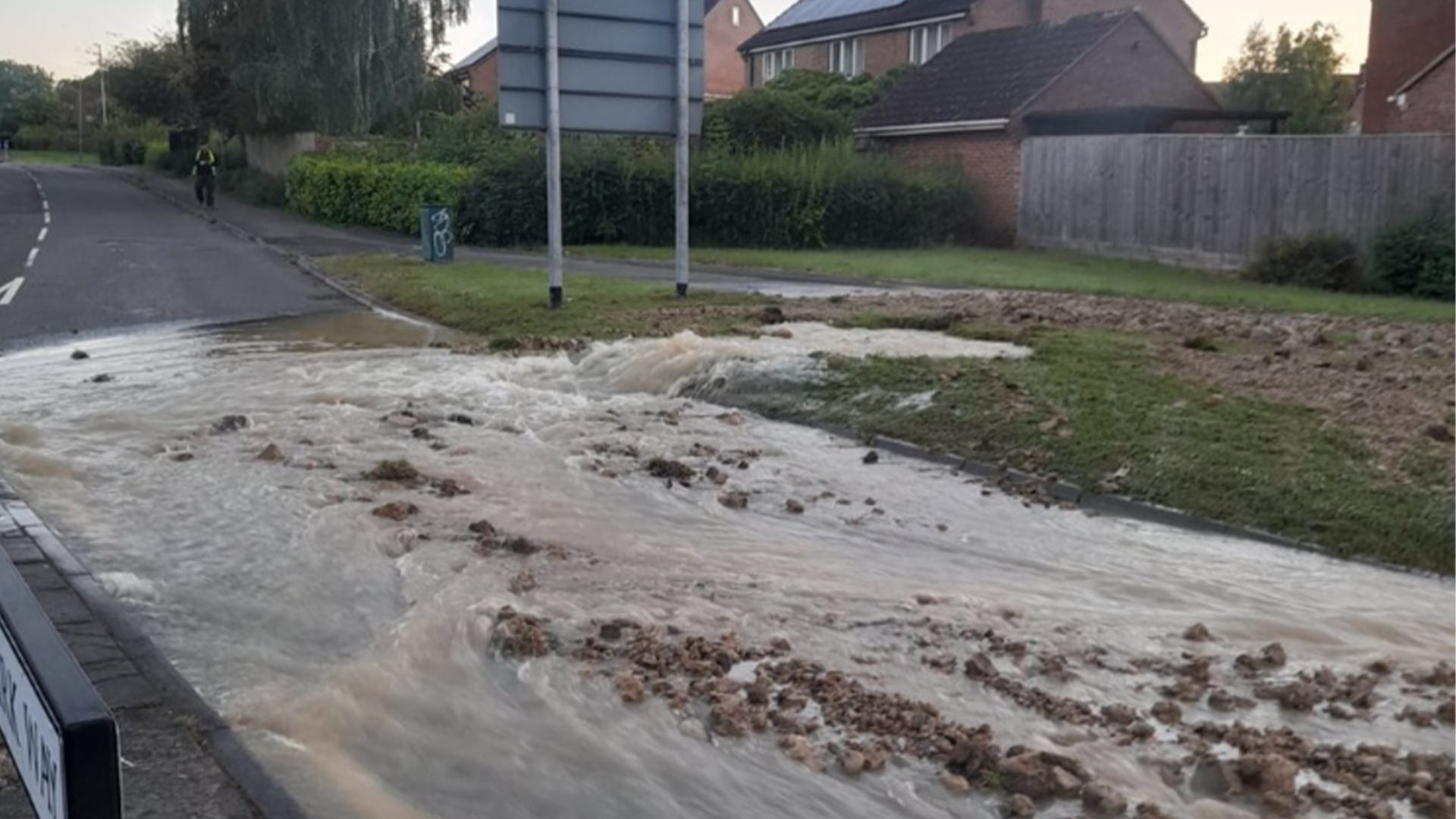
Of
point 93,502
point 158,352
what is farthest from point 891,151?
point 93,502

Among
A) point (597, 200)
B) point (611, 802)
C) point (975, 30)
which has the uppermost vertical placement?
point (975, 30)

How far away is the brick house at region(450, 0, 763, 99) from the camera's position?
6819 cm

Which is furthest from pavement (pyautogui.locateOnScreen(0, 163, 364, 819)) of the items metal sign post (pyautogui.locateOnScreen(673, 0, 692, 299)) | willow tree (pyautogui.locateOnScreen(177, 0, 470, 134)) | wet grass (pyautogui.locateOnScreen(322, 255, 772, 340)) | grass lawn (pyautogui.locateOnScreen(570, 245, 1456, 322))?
grass lawn (pyautogui.locateOnScreen(570, 245, 1456, 322))

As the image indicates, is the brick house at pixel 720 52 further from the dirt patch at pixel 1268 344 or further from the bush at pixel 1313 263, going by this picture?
the dirt patch at pixel 1268 344

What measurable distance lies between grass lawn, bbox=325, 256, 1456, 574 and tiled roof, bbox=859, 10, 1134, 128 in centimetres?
1869

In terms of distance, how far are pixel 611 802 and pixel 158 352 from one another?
1136 centimetres

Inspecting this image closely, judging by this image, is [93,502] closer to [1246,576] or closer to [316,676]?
[316,676]

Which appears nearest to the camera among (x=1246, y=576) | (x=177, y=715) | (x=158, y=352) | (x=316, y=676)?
(x=177, y=715)

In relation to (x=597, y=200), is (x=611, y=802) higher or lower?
lower

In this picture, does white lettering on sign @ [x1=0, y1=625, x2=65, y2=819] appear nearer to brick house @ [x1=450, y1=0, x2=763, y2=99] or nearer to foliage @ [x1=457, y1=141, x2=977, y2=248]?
foliage @ [x1=457, y1=141, x2=977, y2=248]

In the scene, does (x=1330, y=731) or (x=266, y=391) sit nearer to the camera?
(x=1330, y=731)

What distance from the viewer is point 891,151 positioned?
119 feet

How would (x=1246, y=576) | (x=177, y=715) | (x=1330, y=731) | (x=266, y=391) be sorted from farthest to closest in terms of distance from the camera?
1. (x=266, y=391)
2. (x=1246, y=576)
3. (x=1330, y=731)
4. (x=177, y=715)

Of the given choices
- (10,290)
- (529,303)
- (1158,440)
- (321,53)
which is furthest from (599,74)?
(321,53)
